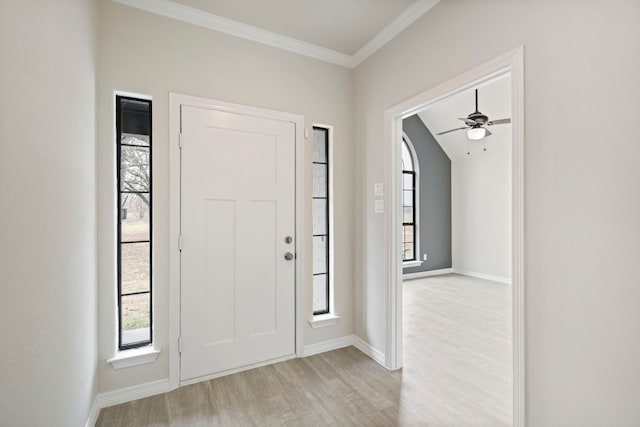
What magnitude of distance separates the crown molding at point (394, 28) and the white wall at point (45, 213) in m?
2.01

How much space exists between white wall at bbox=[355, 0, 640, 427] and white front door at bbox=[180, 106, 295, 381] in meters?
1.69

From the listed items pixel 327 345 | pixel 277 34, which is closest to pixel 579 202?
pixel 327 345

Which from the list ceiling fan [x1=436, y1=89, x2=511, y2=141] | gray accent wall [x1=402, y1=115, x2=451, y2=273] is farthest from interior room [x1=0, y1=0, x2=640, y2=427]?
gray accent wall [x1=402, y1=115, x2=451, y2=273]

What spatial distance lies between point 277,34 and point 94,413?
298cm

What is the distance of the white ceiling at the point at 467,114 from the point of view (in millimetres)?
4844

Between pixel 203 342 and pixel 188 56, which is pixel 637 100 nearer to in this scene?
pixel 188 56

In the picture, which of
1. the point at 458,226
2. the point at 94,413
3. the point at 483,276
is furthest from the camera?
the point at 458,226

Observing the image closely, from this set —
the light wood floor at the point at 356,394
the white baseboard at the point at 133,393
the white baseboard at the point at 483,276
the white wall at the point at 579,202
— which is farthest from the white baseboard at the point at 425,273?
the white baseboard at the point at 133,393

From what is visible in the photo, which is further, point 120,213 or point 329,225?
point 329,225

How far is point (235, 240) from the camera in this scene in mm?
2408

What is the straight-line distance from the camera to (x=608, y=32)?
1.27 m

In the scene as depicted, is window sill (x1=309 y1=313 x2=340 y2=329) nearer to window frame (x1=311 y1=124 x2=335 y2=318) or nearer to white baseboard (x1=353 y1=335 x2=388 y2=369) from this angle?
window frame (x1=311 y1=124 x2=335 y2=318)

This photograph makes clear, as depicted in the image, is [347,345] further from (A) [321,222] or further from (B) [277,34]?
(B) [277,34]

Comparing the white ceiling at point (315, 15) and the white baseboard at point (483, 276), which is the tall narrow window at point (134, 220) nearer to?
the white ceiling at point (315, 15)
